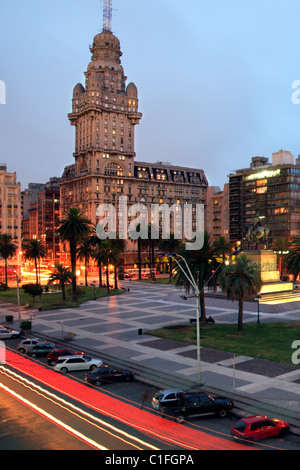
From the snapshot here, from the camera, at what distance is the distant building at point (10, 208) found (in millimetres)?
131375

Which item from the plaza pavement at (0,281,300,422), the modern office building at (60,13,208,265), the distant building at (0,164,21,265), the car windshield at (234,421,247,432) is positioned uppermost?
the modern office building at (60,13,208,265)

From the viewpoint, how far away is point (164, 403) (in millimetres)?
23859

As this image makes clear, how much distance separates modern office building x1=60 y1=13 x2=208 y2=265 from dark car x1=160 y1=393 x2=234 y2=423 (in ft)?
425

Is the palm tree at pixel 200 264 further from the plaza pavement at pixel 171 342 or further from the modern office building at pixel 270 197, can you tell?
the modern office building at pixel 270 197

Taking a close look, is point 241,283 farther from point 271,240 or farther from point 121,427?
point 271,240

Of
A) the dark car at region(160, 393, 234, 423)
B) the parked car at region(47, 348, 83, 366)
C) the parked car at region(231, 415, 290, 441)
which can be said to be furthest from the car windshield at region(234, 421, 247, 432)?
the parked car at region(47, 348, 83, 366)

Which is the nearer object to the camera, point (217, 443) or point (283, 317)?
point (217, 443)

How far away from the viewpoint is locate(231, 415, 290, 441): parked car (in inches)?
796

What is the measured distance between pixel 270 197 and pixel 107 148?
6144cm

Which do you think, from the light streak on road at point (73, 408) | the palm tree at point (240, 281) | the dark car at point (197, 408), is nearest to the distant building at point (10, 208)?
the palm tree at point (240, 281)

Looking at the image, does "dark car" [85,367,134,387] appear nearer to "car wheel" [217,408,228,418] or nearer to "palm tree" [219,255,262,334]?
"car wheel" [217,408,228,418]

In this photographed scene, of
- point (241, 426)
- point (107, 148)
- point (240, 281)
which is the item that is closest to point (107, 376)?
point (241, 426)

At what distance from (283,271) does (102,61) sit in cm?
10415
